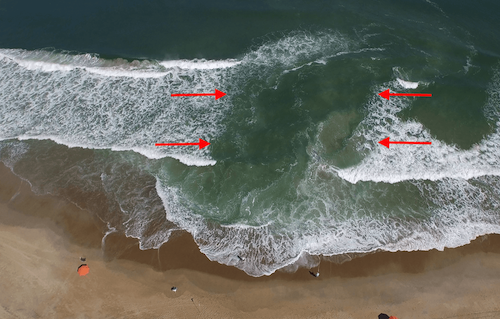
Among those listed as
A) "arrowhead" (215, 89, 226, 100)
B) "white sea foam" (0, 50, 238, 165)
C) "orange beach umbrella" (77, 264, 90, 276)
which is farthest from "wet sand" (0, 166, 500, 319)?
"arrowhead" (215, 89, 226, 100)

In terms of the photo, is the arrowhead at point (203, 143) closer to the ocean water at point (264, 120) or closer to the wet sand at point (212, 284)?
the ocean water at point (264, 120)

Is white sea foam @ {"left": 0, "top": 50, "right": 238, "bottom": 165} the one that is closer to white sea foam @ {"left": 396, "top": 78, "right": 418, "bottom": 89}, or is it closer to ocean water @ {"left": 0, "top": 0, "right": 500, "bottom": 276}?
ocean water @ {"left": 0, "top": 0, "right": 500, "bottom": 276}

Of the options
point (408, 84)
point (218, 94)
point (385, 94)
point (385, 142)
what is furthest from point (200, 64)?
point (408, 84)

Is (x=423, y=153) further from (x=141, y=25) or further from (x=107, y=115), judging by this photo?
(x=141, y=25)

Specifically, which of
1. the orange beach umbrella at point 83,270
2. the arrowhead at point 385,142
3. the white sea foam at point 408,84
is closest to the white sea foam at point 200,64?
the arrowhead at point 385,142

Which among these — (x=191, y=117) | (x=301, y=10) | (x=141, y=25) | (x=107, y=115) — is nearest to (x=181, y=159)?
(x=191, y=117)
